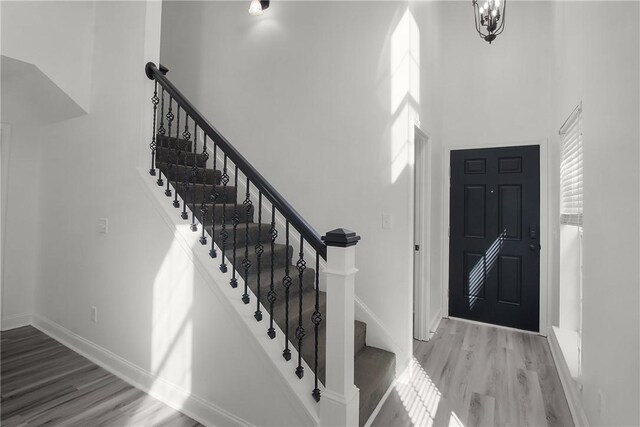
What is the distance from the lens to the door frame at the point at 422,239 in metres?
3.38

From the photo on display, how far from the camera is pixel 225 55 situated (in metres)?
3.57

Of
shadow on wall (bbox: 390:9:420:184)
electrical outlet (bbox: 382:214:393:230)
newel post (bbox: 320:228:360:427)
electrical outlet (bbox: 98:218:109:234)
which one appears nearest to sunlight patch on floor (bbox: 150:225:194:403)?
electrical outlet (bbox: 98:218:109:234)

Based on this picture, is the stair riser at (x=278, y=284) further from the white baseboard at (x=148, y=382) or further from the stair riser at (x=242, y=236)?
the white baseboard at (x=148, y=382)

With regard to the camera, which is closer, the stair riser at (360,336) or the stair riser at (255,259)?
the stair riser at (255,259)

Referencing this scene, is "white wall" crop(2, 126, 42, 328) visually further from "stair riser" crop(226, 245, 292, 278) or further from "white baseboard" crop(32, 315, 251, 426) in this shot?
"stair riser" crop(226, 245, 292, 278)

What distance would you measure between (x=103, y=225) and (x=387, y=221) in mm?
2361

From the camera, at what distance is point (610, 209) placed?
1.58 metres

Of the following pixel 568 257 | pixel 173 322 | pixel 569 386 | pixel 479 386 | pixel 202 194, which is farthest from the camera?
pixel 568 257

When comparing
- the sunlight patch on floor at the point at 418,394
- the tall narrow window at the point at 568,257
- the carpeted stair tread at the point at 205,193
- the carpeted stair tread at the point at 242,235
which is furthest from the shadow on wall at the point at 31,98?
the tall narrow window at the point at 568,257

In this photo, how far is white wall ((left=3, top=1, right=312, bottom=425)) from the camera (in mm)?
2002

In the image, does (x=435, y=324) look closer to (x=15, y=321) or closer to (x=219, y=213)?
(x=219, y=213)

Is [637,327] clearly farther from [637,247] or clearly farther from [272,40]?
[272,40]

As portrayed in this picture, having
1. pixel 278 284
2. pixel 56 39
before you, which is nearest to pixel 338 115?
pixel 278 284

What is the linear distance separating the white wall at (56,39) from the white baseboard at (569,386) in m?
4.38
